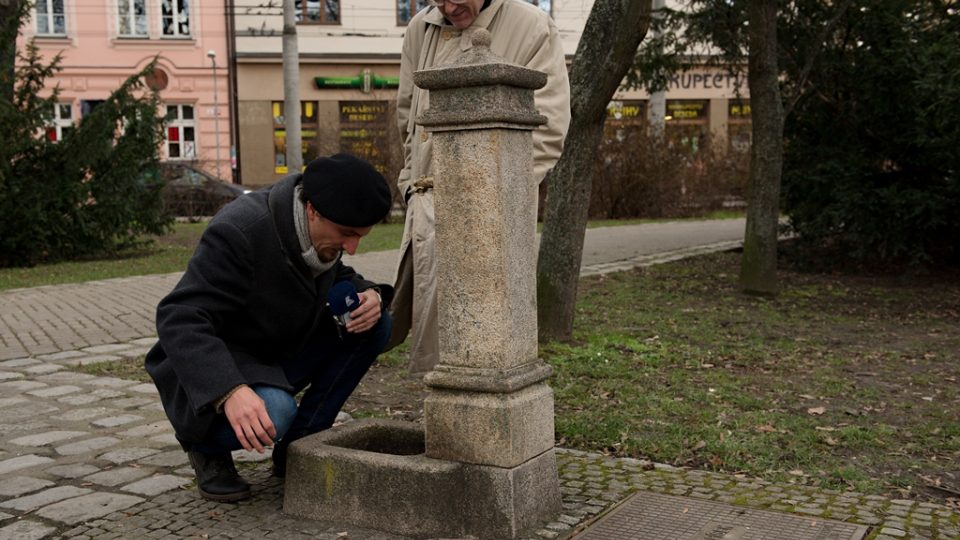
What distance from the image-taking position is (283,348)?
4086mm

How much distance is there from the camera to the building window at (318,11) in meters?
35.4

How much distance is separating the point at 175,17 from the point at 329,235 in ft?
109

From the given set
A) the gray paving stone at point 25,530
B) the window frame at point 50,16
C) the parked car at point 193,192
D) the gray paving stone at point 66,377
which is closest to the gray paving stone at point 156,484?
the gray paving stone at point 25,530

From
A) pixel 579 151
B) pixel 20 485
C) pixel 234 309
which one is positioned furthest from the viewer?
pixel 579 151

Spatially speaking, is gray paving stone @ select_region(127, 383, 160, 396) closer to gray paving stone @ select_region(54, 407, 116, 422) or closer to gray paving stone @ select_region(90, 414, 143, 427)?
gray paving stone @ select_region(54, 407, 116, 422)

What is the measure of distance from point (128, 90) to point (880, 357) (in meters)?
12.2

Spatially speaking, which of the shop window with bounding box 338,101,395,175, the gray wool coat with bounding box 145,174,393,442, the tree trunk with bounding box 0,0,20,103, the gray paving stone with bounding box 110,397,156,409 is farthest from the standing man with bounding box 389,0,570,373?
the shop window with bounding box 338,101,395,175

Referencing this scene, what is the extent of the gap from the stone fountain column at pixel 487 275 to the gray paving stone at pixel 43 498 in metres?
A: 1.62

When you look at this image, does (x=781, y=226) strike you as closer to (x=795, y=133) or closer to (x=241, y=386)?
(x=795, y=133)

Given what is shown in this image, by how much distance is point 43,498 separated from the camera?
4.19 metres

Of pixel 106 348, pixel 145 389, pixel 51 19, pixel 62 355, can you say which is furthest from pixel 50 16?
pixel 145 389

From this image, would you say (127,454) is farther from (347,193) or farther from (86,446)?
(347,193)

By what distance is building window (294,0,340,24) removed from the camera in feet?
116

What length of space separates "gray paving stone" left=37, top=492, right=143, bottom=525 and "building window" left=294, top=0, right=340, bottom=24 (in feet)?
108
